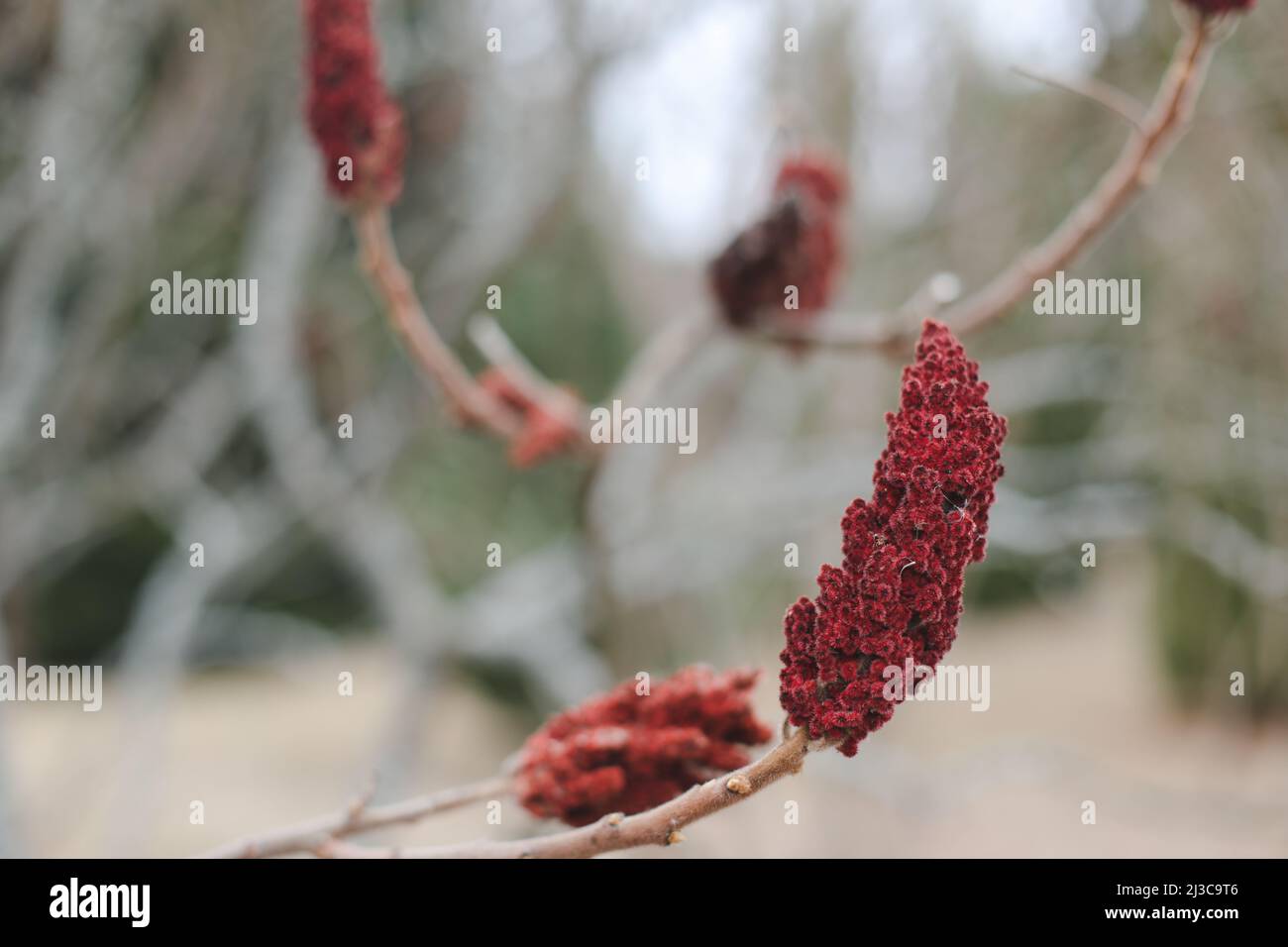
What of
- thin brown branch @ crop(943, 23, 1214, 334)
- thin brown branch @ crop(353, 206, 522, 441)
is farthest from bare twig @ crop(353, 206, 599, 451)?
thin brown branch @ crop(943, 23, 1214, 334)

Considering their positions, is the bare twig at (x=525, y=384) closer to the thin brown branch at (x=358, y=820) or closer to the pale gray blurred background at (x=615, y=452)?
the pale gray blurred background at (x=615, y=452)

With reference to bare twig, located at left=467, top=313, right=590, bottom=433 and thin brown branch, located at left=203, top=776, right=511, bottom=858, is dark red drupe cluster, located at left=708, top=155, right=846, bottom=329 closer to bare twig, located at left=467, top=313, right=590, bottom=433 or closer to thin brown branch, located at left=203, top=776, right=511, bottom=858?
bare twig, located at left=467, top=313, right=590, bottom=433

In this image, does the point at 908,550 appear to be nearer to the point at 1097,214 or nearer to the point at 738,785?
the point at 738,785

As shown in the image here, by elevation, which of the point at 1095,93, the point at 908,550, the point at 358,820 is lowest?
the point at 358,820

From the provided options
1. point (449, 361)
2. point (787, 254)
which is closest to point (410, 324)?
point (449, 361)
